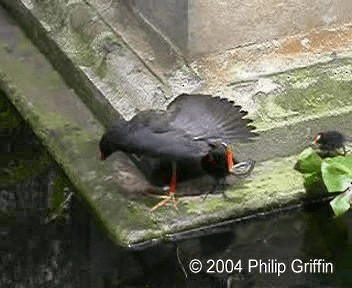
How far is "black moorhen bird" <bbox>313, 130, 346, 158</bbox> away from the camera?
253 inches

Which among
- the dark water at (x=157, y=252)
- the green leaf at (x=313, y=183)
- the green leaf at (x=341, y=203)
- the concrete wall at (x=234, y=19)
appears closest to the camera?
the dark water at (x=157, y=252)

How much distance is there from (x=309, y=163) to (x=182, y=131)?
573 mm

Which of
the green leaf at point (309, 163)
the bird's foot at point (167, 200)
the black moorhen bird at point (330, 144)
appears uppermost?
the black moorhen bird at point (330, 144)

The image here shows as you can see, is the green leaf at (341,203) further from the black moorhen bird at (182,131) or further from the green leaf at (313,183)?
the black moorhen bird at (182,131)

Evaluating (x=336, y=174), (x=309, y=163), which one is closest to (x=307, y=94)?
(x=309, y=163)

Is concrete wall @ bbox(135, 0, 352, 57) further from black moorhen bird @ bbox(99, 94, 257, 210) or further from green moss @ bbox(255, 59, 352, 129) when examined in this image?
black moorhen bird @ bbox(99, 94, 257, 210)

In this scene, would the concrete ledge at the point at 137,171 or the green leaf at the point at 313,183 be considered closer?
the concrete ledge at the point at 137,171

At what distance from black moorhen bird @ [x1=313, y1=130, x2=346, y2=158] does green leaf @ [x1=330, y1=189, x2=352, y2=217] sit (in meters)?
0.26

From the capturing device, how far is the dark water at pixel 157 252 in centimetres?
594

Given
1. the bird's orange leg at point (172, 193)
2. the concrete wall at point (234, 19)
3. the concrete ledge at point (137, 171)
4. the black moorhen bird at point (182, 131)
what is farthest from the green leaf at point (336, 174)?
the concrete wall at point (234, 19)

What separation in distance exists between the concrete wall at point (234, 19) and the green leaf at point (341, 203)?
0.89 metres

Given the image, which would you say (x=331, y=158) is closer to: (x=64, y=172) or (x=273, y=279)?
(x=273, y=279)

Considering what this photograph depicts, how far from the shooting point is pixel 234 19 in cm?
661

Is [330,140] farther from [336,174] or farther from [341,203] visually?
[341,203]
